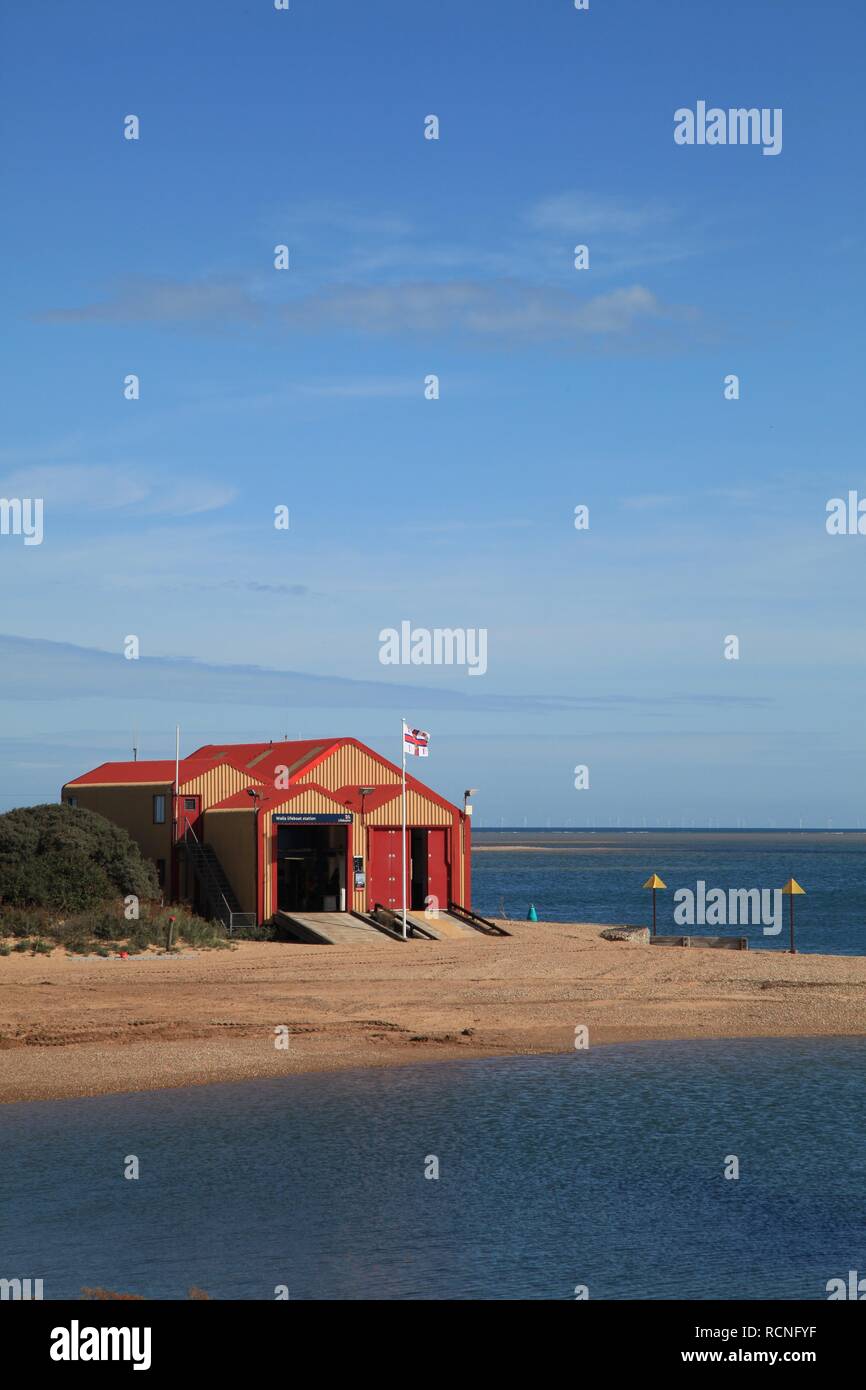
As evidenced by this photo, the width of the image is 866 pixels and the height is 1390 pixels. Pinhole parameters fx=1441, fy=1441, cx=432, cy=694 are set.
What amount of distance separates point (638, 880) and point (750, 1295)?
129m

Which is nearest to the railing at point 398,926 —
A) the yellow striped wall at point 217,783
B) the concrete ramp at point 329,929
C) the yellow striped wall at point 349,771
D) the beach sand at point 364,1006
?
the concrete ramp at point 329,929

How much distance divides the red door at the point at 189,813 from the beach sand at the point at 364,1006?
7965 mm

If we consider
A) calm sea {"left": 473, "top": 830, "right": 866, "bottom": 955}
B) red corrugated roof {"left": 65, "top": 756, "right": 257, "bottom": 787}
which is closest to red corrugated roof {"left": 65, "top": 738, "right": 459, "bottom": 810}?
red corrugated roof {"left": 65, "top": 756, "right": 257, "bottom": 787}

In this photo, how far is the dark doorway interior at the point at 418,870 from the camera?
186 feet

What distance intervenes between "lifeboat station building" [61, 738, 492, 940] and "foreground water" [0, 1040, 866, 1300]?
23.7 m

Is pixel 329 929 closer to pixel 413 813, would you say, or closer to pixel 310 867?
pixel 413 813

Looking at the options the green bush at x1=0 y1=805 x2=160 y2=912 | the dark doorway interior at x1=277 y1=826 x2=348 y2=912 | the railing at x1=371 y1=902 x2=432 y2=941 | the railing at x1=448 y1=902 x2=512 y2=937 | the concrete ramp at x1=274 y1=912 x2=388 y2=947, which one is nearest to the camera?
the green bush at x1=0 y1=805 x2=160 y2=912

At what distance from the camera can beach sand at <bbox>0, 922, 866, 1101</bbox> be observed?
30219 mm

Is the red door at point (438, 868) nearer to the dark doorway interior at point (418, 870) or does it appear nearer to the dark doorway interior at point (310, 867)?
the dark doorway interior at point (418, 870)

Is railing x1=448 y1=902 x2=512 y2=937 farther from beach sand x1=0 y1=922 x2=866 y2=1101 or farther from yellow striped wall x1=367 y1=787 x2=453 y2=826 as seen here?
beach sand x1=0 y1=922 x2=866 y2=1101

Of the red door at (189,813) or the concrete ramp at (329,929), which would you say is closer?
the concrete ramp at (329,929)
